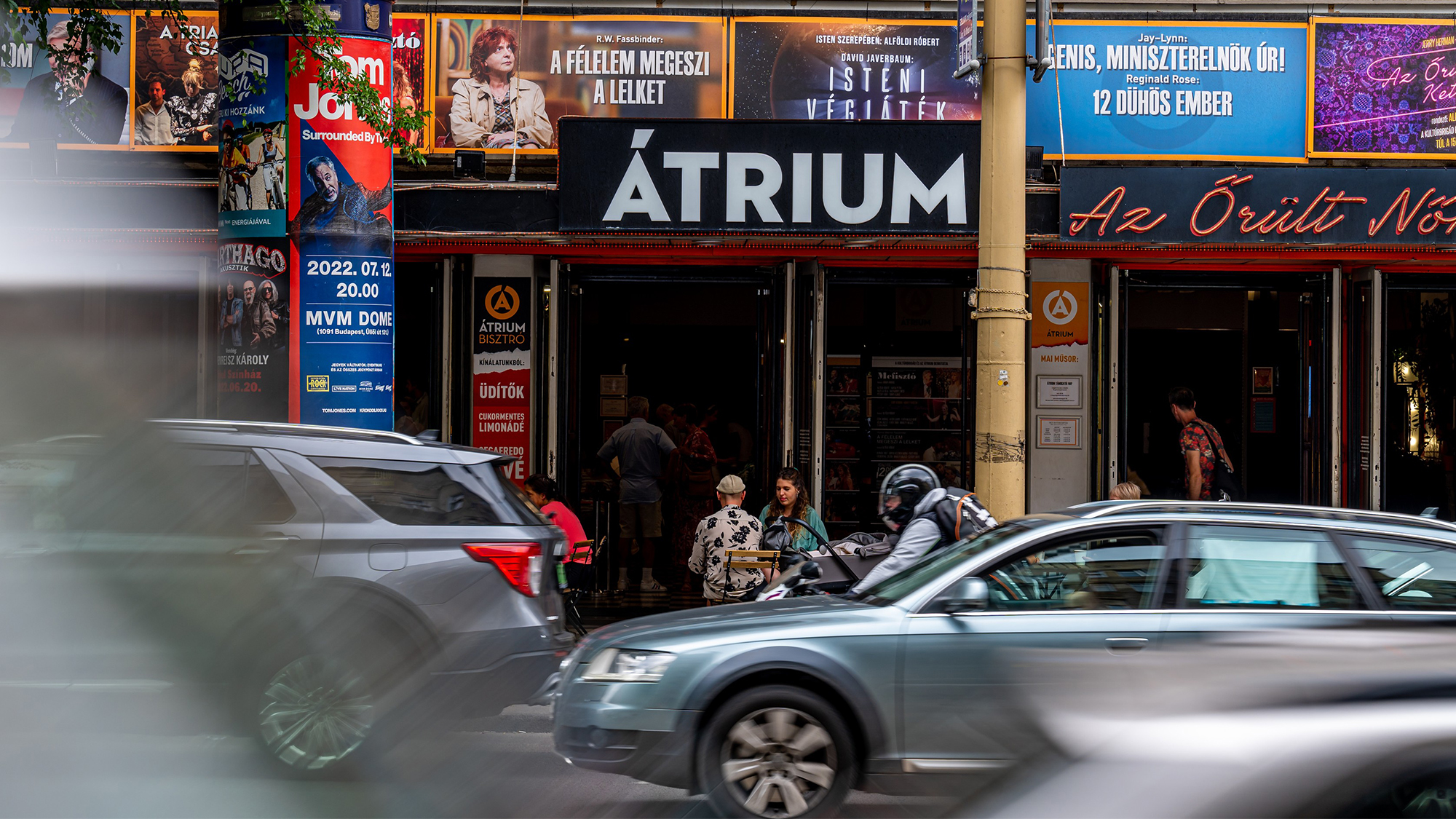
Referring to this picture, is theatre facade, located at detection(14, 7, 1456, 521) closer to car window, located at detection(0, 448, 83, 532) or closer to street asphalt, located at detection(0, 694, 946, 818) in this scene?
car window, located at detection(0, 448, 83, 532)

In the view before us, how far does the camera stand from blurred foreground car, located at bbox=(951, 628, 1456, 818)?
2.03 meters

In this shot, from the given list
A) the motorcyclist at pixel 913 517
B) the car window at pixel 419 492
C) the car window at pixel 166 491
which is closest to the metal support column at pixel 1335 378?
the motorcyclist at pixel 913 517

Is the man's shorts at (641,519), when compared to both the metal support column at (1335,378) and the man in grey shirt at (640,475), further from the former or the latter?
the metal support column at (1335,378)

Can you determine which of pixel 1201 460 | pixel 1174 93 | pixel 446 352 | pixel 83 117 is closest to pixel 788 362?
pixel 446 352

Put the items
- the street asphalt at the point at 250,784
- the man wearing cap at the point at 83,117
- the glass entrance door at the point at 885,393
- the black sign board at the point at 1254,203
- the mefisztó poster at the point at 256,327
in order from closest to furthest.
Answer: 1. the street asphalt at the point at 250,784
2. the mefisztó poster at the point at 256,327
3. the black sign board at the point at 1254,203
4. the man wearing cap at the point at 83,117
5. the glass entrance door at the point at 885,393

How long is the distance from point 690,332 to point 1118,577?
8.90 metres

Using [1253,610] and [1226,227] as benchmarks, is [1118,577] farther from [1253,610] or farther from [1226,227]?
[1226,227]

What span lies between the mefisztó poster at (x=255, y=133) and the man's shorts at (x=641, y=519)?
4649 millimetres

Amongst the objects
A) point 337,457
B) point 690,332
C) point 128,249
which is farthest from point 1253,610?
point 128,249

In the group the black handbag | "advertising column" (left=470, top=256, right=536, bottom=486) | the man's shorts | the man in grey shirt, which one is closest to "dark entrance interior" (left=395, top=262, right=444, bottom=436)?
"advertising column" (left=470, top=256, right=536, bottom=486)

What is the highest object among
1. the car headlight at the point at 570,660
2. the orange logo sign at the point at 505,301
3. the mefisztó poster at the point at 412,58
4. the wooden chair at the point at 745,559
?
the mefisztó poster at the point at 412,58

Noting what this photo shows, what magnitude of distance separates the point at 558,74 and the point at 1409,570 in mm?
9058

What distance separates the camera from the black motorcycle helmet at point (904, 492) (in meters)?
7.53

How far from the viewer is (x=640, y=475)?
11.9 metres
